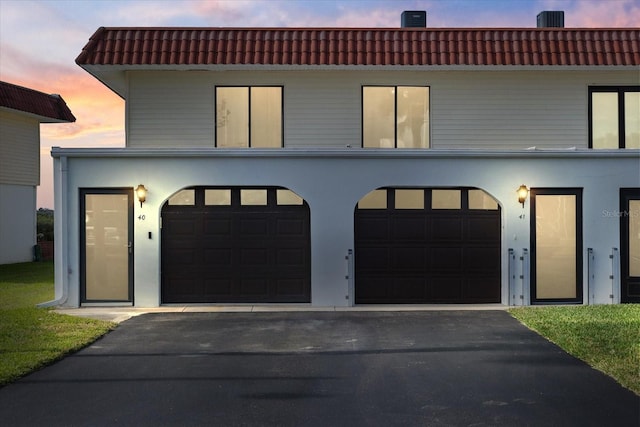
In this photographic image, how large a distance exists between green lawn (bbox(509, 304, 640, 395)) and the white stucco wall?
1.25m

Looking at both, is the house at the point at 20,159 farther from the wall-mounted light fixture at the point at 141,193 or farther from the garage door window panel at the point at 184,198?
the garage door window panel at the point at 184,198

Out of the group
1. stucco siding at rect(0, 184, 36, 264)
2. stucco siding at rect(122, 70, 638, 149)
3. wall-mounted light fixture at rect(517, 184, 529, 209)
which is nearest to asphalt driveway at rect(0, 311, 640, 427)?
wall-mounted light fixture at rect(517, 184, 529, 209)

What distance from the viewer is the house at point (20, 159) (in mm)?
23422

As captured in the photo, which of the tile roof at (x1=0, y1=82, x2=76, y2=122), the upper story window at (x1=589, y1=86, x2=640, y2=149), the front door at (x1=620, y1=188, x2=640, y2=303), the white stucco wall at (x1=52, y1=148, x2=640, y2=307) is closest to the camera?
the white stucco wall at (x1=52, y1=148, x2=640, y2=307)

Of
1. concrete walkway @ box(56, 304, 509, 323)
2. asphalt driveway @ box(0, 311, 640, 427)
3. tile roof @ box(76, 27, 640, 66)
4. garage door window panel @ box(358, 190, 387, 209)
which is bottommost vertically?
asphalt driveway @ box(0, 311, 640, 427)

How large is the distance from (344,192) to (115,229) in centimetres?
531

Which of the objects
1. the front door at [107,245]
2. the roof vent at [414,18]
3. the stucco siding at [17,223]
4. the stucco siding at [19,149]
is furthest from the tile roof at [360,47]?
the stucco siding at [17,223]

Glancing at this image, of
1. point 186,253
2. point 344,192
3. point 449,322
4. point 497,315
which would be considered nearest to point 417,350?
point 449,322

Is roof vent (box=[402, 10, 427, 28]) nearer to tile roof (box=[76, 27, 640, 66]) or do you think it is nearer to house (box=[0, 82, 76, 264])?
tile roof (box=[76, 27, 640, 66])

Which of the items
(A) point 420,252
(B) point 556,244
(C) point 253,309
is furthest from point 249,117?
(B) point 556,244

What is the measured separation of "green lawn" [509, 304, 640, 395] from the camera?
7740 millimetres

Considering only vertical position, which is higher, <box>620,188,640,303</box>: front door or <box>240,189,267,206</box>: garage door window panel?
<box>240,189,267,206</box>: garage door window panel

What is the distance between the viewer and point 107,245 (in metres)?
13.1

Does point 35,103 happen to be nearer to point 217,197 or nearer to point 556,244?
point 217,197
